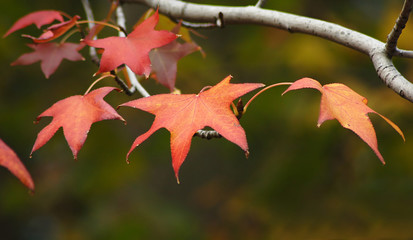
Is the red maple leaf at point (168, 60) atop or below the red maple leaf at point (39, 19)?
below

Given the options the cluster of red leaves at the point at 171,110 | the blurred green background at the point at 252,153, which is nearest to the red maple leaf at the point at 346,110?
the cluster of red leaves at the point at 171,110

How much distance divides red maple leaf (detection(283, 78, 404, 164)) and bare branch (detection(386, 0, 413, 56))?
0.10 m

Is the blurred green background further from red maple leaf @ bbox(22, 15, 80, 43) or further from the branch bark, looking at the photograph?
red maple leaf @ bbox(22, 15, 80, 43)

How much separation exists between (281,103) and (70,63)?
51.8 inches

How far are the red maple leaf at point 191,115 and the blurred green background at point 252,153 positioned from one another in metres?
1.54

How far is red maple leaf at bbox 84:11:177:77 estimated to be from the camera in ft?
2.56

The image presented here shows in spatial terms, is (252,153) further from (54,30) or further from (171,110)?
(171,110)

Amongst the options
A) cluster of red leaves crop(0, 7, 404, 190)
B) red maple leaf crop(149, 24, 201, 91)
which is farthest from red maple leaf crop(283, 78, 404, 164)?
red maple leaf crop(149, 24, 201, 91)

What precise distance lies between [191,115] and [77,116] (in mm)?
198

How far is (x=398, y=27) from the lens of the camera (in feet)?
2.11

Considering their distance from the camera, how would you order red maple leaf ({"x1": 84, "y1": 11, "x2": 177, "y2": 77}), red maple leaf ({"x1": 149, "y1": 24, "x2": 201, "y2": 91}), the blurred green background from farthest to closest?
the blurred green background, red maple leaf ({"x1": 149, "y1": 24, "x2": 201, "y2": 91}), red maple leaf ({"x1": 84, "y1": 11, "x2": 177, "y2": 77})

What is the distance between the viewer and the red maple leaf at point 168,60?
1.02 metres

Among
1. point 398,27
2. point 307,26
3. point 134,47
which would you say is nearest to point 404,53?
point 398,27

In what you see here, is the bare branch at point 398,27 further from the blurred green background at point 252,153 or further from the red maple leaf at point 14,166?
the blurred green background at point 252,153
